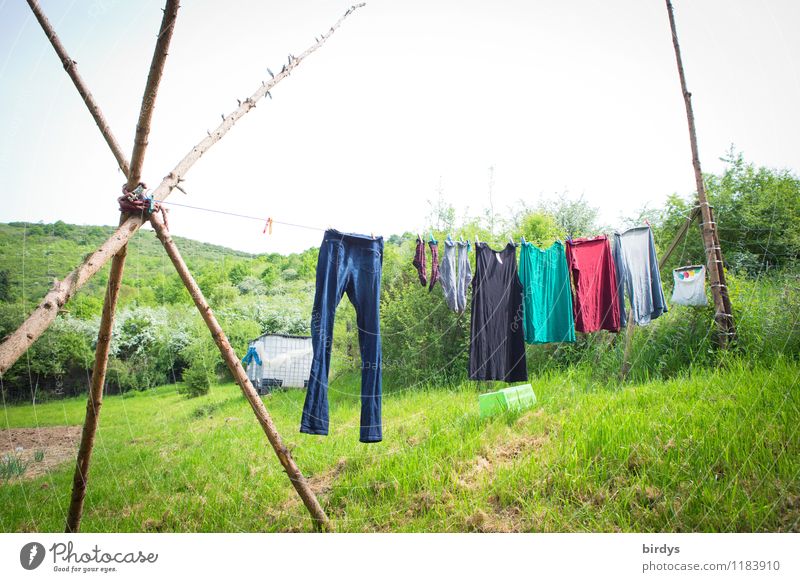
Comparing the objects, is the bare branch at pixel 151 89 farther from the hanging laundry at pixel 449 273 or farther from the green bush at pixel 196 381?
the green bush at pixel 196 381

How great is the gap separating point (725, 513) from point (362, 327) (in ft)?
8.01

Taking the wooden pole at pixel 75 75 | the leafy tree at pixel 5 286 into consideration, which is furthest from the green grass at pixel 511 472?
the wooden pole at pixel 75 75

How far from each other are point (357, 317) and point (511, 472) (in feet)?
5.17

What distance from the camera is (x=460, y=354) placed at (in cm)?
682

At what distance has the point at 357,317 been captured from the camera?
304 centimetres

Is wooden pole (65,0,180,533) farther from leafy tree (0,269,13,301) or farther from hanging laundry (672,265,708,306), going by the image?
hanging laundry (672,265,708,306)

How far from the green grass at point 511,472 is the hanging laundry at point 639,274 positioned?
2.33 feet

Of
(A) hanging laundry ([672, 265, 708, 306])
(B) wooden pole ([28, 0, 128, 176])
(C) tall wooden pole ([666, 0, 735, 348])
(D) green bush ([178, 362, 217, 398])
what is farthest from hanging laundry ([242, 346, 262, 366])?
(C) tall wooden pole ([666, 0, 735, 348])

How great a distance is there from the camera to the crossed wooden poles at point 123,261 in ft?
6.57

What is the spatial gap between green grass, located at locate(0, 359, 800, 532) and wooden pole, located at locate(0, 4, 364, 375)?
82.4 inches

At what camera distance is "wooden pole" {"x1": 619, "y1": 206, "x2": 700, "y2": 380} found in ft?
12.6

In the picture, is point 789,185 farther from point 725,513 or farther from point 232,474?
point 232,474

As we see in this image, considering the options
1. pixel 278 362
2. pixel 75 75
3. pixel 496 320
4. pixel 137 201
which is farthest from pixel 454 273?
pixel 278 362
